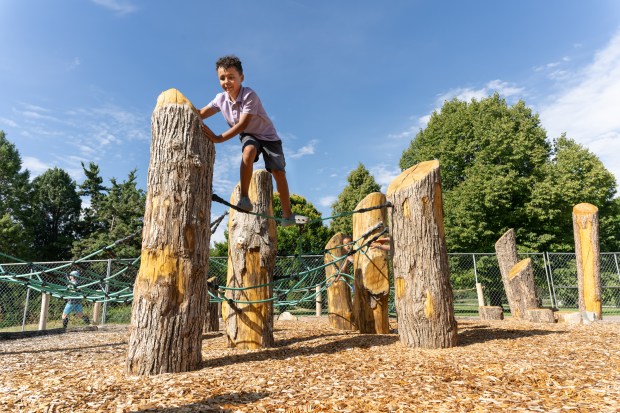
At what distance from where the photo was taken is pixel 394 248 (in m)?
4.03

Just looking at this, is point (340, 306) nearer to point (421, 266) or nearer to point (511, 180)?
point (421, 266)

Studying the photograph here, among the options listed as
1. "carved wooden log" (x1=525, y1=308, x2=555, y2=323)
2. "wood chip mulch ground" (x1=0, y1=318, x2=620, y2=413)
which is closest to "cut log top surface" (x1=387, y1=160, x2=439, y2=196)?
"wood chip mulch ground" (x1=0, y1=318, x2=620, y2=413)

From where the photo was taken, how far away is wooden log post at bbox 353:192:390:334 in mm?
5121

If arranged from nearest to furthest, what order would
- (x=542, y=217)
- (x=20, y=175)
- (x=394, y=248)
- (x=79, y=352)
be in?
(x=394, y=248), (x=79, y=352), (x=542, y=217), (x=20, y=175)

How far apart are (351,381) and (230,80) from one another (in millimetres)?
2750

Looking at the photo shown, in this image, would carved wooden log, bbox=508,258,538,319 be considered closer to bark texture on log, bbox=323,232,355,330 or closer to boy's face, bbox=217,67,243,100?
bark texture on log, bbox=323,232,355,330

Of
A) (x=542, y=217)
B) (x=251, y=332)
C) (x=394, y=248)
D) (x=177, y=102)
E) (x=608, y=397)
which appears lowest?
(x=608, y=397)

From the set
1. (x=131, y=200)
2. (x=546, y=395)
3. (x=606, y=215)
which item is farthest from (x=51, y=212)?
(x=606, y=215)

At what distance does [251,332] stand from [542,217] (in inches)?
665

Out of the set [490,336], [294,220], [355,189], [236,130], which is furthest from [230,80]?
[355,189]

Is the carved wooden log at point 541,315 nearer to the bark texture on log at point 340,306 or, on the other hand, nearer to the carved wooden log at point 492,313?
the carved wooden log at point 492,313

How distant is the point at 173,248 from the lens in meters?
3.16

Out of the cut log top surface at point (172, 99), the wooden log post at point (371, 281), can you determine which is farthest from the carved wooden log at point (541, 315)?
the cut log top surface at point (172, 99)

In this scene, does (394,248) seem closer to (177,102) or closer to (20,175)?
(177,102)
